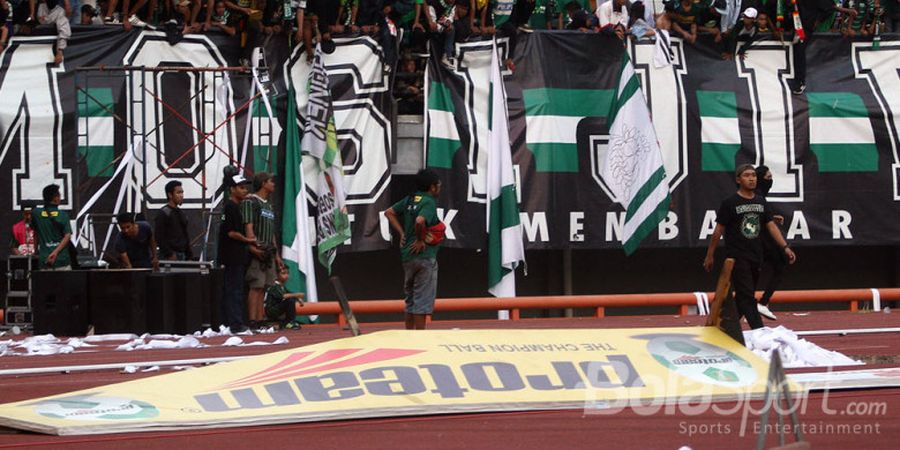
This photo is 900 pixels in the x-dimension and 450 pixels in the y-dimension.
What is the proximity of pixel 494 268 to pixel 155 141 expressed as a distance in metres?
5.10

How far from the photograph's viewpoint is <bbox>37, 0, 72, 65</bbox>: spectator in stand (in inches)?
745

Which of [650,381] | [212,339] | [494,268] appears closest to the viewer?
[650,381]

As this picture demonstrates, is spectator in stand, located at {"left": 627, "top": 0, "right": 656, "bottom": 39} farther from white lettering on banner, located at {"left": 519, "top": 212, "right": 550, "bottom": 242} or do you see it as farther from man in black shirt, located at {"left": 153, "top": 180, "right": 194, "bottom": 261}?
man in black shirt, located at {"left": 153, "top": 180, "right": 194, "bottom": 261}

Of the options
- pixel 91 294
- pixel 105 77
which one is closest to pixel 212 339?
pixel 91 294

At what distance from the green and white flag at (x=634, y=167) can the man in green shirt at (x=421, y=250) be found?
8.27 meters

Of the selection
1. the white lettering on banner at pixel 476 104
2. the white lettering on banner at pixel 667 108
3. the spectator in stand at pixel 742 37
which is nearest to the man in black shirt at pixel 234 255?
the white lettering on banner at pixel 476 104

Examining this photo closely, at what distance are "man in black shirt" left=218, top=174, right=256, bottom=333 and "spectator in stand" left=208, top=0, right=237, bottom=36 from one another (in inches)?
153

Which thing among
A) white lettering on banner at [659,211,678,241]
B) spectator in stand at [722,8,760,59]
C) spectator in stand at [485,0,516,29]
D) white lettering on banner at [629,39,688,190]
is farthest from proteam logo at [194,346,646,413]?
spectator in stand at [722,8,760,59]

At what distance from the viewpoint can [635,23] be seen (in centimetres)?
2138

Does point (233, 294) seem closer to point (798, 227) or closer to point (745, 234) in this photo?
point (745, 234)

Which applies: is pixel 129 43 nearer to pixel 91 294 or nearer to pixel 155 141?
pixel 155 141

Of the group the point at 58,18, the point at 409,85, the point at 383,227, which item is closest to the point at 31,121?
the point at 58,18

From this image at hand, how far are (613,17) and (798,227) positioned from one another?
428 cm

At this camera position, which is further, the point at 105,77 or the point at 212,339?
the point at 105,77
